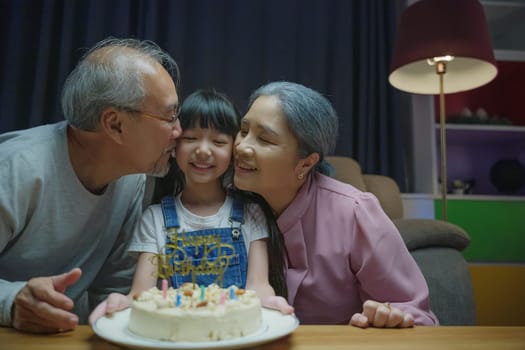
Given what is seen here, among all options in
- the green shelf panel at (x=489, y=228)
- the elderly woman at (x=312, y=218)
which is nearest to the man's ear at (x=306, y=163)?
the elderly woman at (x=312, y=218)

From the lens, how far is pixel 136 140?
1.37 m

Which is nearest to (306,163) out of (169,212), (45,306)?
(169,212)

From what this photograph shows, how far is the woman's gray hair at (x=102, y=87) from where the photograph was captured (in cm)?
130

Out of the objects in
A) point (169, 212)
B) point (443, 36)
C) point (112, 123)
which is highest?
point (443, 36)

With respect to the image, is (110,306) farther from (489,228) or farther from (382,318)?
(489,228)

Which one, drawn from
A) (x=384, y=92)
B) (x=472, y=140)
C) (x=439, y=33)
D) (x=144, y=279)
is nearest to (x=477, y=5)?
(x=439, y=33)

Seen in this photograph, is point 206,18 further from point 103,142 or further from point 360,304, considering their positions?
point 360,304

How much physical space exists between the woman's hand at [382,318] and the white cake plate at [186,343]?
17 cm

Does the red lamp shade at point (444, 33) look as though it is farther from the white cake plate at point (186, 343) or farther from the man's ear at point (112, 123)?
the white cake plate at point (186, 343)

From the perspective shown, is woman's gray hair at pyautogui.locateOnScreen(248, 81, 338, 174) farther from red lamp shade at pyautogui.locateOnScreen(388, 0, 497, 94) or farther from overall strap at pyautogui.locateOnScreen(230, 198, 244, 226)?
red lamp shade at pyautogui.locateOnScreen(388, 0, 497, 94)

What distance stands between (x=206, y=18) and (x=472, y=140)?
2.11 metres

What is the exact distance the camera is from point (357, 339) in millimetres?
858

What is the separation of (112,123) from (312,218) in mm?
642

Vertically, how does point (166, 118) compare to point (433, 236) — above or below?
above
